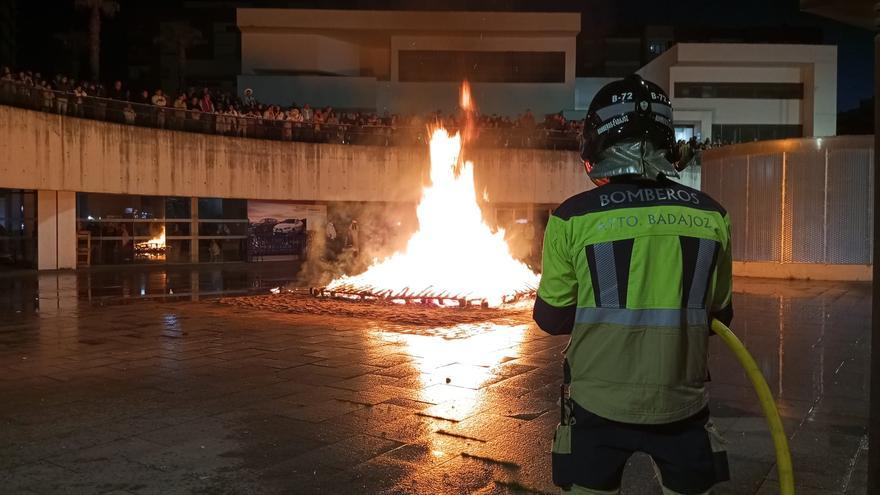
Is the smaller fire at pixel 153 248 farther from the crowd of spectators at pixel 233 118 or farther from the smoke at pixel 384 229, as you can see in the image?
the smoke at pixel 384 229

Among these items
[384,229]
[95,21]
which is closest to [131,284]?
[384,229]

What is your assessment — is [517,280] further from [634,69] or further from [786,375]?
[634,69]

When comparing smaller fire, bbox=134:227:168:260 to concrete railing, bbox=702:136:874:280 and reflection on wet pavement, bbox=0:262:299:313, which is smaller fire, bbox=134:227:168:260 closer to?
reflection on wet pavement, bbox=0:262:299:313

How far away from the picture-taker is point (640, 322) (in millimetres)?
2326

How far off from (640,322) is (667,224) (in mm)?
343

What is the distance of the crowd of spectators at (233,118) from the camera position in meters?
21.4

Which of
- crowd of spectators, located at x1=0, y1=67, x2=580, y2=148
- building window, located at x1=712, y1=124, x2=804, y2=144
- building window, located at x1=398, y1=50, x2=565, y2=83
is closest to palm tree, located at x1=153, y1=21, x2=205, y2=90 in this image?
crowd of spectators, located at x1=0, y1=67, x2=580, y2=148

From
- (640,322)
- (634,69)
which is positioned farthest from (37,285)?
(634,69)

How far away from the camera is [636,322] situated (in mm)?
2326

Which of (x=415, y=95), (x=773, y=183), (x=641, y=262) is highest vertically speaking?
(x=415, y=95)

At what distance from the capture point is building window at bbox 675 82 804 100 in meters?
41.0

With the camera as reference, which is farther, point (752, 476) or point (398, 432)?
point (398, 432)

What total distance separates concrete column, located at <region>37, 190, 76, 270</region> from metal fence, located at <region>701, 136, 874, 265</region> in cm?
2067

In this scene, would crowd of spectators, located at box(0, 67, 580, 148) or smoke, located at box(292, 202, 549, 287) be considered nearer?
crowd of spectators, located at box(0, 67, 580, 148)
